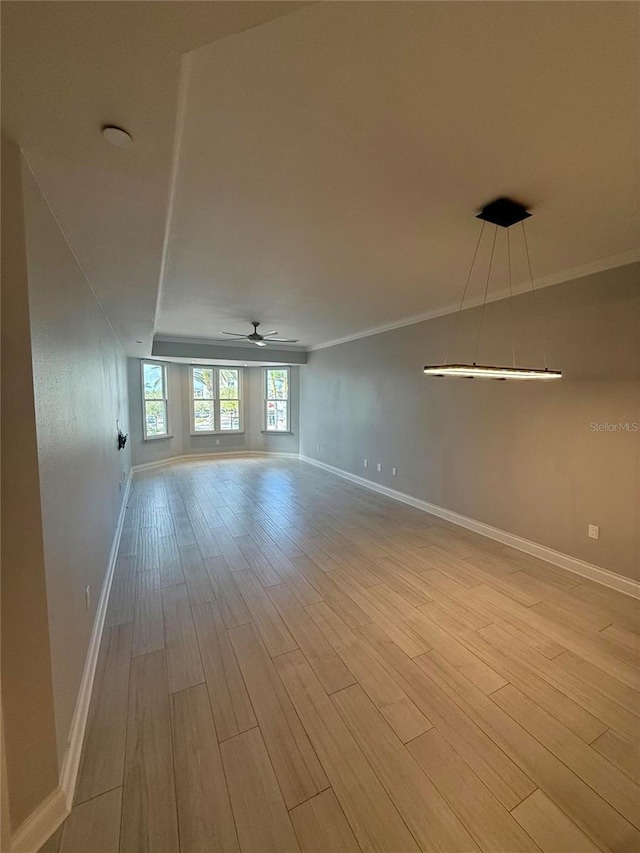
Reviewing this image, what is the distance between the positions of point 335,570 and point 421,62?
3.22 metres

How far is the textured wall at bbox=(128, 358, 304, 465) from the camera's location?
279 inches

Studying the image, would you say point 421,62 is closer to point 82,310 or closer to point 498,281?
point 82,310

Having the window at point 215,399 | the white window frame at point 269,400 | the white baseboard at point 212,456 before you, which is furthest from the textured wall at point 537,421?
the window at point 215,399

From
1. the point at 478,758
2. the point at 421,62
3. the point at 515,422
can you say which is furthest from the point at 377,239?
the point at 478,758

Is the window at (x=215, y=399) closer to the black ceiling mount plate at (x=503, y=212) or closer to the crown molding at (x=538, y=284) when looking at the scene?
the crown molding at (x=538, y=284)

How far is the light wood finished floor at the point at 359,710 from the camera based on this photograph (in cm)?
126

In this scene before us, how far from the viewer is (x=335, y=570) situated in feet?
10.3

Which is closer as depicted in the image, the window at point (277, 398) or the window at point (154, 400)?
the window at point (154, 400)

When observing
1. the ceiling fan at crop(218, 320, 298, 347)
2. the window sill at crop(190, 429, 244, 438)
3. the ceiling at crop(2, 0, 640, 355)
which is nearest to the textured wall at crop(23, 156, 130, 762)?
the ceiling at crop(2, 0, 640, 355)

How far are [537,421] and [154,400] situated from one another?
281 inches

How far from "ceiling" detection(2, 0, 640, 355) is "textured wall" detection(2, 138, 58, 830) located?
416 mm

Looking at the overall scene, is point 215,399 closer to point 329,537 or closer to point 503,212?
point 329,537

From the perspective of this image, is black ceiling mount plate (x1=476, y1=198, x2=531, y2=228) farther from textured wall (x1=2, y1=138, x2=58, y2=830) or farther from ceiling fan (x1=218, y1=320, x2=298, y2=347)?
ceiling fan (x1=218, y1=320, x2=298, y2=347)

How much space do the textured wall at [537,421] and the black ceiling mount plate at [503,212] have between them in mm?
1330
